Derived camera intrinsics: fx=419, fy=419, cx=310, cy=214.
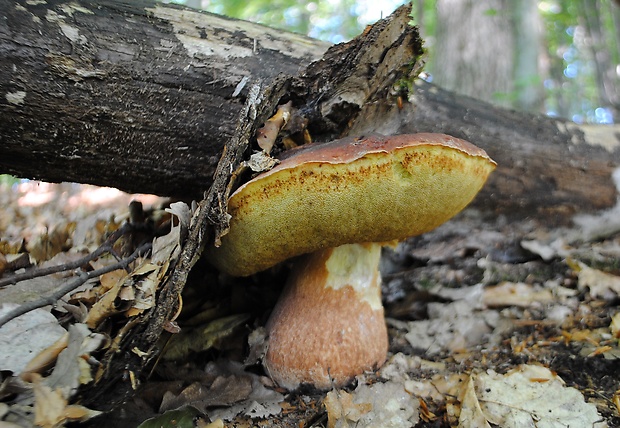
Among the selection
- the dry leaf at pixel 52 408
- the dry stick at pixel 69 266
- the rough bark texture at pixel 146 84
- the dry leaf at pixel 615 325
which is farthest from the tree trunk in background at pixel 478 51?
the dry leaf at pixel 52 408

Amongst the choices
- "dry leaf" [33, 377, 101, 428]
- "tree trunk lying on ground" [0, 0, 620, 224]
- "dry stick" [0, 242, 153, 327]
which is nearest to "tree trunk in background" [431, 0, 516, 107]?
"tree trunk lying on ground" [0, 0, 620, 224]

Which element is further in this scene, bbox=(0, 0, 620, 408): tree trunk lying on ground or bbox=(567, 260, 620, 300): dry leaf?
bbox=(567, 260, 620, 300): dry leaf

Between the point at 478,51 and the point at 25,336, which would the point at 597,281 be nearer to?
the point at 25,336

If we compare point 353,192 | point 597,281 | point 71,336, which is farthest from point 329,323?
point 597,281

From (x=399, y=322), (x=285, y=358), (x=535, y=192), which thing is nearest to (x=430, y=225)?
(x=399, y=322)

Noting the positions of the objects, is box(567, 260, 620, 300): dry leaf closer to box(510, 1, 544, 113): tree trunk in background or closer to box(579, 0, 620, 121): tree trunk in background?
box(510, 1, 544, 113): tree trunk in background
